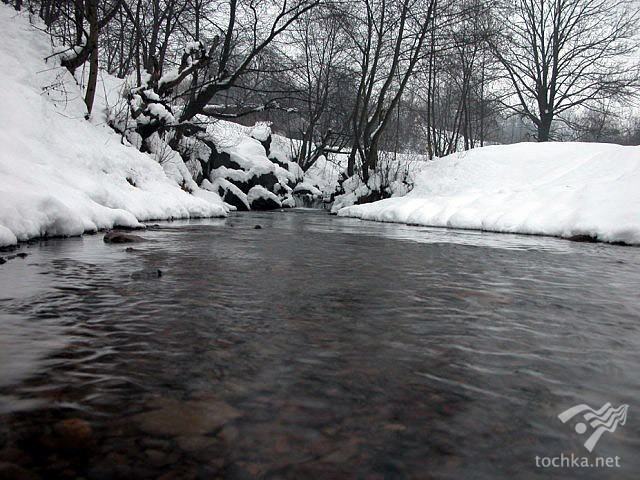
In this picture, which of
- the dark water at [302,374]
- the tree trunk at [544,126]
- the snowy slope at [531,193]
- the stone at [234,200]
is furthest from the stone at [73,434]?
the tree trunk at [544,126]

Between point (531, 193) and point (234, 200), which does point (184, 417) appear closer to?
point (531, 193)

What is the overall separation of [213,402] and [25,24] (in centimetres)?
1445

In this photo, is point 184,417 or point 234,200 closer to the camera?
point 184,417

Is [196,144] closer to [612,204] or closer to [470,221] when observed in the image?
[470,221]

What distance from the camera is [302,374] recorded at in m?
1.69

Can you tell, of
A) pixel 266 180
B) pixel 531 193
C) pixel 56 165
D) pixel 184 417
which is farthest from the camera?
pixel 266 180

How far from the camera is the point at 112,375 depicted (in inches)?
62.9

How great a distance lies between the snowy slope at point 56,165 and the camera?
512cm

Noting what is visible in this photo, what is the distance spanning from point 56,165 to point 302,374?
7230 millimetres

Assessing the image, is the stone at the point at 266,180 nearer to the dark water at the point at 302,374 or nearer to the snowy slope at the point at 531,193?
the snowy slope at the point at 531,193

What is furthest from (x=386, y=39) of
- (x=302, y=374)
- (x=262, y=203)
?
(x=302, y=374)

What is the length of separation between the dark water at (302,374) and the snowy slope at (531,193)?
4833mm

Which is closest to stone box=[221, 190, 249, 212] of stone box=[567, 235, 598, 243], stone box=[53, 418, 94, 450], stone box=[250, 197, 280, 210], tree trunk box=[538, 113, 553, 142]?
stone box=[250, 197, 280, 210]

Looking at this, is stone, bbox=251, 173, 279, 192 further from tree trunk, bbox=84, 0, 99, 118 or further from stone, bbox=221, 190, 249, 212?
tree trunk, bbox=84, 0, 99, 118
